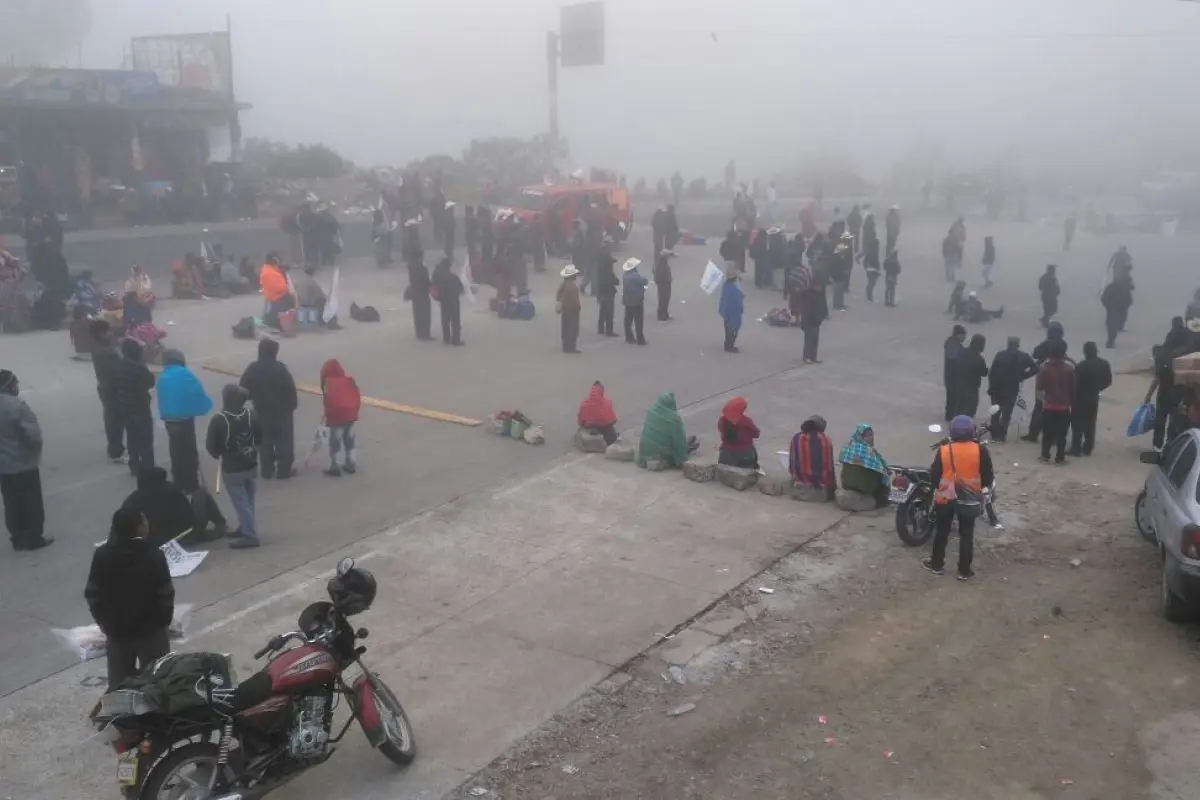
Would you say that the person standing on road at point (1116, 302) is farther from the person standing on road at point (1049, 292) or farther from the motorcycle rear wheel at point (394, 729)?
the motorcycle rear wheel at point (394, 729)

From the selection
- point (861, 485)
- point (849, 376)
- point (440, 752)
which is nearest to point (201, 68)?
point (849, 376)

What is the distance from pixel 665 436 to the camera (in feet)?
35.0

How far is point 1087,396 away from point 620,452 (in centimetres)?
488

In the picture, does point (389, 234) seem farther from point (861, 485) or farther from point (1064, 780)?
point (1064, 780)

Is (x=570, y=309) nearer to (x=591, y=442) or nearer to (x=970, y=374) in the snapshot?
Answer: (x=591, y=442)

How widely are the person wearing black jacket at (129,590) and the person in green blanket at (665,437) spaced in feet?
18.5

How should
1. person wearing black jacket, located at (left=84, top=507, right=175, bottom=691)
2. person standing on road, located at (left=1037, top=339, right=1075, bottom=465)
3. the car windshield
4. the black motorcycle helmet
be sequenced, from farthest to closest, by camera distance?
the car windshield < person standing on road, located at (left=1037, top=339, right=1075, bottom=465) < person wearing black jacket, located at (left=84, top=507, right=175, bottom=691) < the black motorcycle helmet

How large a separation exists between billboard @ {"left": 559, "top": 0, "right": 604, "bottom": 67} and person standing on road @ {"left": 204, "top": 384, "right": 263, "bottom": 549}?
37850mm

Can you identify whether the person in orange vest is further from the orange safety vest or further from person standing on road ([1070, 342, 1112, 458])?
person standing on road ([1070, 342, 1112, 458])

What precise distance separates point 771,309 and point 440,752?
15103mm


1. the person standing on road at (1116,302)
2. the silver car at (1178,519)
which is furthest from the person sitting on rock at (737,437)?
the person standing on road at (1116,302)

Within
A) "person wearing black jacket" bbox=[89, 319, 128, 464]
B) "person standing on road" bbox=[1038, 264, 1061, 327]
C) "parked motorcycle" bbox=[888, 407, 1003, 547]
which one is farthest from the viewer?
"person standing on road" bbox=[1038, 264, 1061, 327]

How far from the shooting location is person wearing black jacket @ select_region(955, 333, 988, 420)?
1241 centimetres

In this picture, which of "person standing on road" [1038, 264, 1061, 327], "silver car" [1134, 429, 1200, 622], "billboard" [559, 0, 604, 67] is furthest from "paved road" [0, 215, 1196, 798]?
"billboard" [559, 0, 604, 67]
